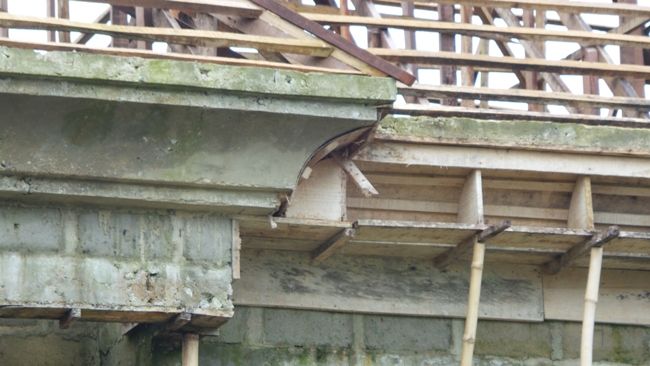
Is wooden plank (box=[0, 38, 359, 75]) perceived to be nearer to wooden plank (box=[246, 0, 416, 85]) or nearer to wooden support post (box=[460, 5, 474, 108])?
wooden plank (box=[246, 0, 416, 85])

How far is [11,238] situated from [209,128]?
3.96 feet

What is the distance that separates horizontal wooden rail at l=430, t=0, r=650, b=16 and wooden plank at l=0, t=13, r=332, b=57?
1.75m

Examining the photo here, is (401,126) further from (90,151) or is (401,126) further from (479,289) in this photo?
(90,151)

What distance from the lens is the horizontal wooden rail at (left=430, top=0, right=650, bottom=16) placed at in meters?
12.4


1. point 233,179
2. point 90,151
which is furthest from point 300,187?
point 90,151

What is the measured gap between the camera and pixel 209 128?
34.1 ft

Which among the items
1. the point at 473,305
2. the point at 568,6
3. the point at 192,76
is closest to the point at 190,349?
the point at 192,76

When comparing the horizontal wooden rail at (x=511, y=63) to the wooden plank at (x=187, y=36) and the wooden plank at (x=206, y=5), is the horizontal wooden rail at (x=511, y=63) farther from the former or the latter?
the wooden plank at (x=206, y=5)

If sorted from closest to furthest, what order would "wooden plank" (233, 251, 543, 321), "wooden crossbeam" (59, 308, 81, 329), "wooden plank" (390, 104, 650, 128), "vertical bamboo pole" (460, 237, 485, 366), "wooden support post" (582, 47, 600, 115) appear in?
"wooden crossbeam" (59, 308, 81, 329) < "vertical bamboo pole" (460, 237, 485, 366) < "wooden plank" (233, 251, 543, 321) < "wooden plank" (390, 104, 650, 128) < "wooden support post" (582, 47, 600, 115)

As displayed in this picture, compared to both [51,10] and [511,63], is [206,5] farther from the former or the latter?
[511,63]

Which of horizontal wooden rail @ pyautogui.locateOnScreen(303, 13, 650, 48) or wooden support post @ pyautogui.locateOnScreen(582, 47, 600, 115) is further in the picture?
wooden support post @ pyautogui.locateOnScreen(582, 47, 600, 115)

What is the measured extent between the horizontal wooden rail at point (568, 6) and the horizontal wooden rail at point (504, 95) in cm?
67

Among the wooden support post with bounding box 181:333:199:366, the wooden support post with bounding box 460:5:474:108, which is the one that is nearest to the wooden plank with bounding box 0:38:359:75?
the wooden support post with bounding box 181:333:199:366

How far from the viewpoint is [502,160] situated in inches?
447
